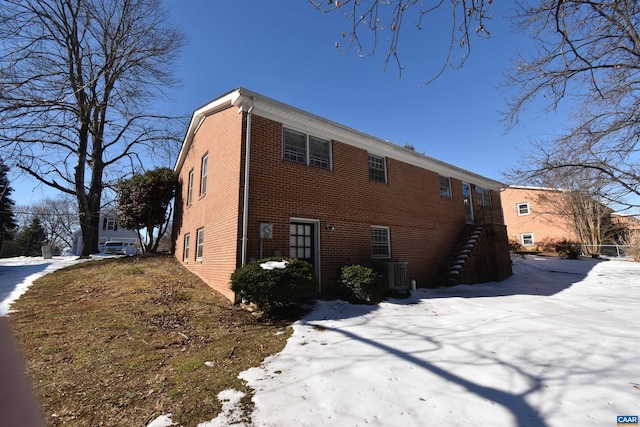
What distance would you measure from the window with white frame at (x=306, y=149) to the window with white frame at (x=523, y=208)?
25.7 metres

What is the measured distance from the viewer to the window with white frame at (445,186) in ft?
47.4

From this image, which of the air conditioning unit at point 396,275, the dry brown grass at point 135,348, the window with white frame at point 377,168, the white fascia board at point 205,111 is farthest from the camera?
the window with white frame at point 377,168

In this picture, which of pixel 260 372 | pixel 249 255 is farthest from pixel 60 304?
pixel 260 372

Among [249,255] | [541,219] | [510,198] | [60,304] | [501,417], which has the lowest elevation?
[501,417]

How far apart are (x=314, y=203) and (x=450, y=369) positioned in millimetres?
5910

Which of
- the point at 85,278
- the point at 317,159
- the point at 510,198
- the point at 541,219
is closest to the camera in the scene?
the point at 317,159

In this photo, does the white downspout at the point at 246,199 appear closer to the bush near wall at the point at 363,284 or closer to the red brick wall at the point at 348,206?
the red brick wall at the point at 348,206

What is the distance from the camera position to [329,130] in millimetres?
9852

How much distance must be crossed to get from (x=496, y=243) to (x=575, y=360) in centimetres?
1086

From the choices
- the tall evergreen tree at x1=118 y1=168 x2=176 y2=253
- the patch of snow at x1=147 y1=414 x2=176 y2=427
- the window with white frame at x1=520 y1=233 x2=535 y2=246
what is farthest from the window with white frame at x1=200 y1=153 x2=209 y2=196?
the window with white frame at x1=520 y1=233 x2=535 y2=246

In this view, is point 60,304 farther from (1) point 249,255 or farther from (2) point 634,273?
(2) point 634,273

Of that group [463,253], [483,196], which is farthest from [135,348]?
[483,196]

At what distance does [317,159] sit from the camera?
31.9 ft

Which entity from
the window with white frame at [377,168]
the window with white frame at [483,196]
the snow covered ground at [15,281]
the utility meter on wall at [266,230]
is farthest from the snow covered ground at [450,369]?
the window with white frame at [483,196]
